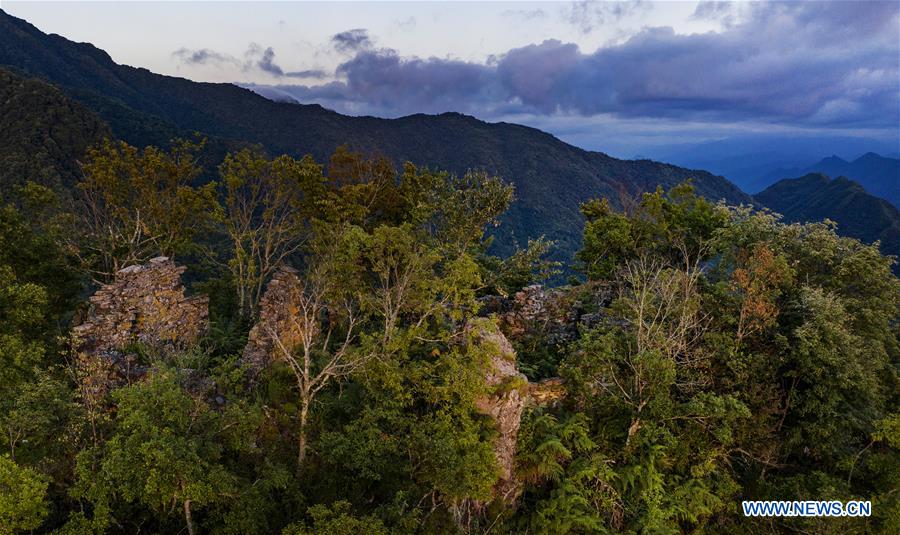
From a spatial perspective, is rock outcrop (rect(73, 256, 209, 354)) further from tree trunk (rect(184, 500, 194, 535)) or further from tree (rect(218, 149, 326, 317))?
tree trunk (rect(184, 500, 194, 535))

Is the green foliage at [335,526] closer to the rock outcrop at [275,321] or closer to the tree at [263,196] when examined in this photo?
the rock outcrop at [275,321]

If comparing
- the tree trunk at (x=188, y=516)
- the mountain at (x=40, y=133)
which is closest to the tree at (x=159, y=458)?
the tree trunk at (x=188, y=516)

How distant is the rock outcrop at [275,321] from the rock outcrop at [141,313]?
2.41m

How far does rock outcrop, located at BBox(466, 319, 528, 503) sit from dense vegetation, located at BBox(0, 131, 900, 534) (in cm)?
45

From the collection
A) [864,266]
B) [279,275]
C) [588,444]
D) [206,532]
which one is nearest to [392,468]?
[206,532]

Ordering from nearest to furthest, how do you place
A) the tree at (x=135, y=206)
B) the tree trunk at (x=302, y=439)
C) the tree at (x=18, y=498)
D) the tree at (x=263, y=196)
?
the tree at (x=18, y=498) → the tree trunk at (x=302, y=439) → the tree at (x=135, y=206) → the tree at (x=263, y=196)

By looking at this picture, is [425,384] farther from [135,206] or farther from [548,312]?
[135,206]

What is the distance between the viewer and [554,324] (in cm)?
2442

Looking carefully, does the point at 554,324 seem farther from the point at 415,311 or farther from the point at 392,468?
the point at 392,468

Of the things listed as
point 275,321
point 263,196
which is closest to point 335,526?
point 275,321

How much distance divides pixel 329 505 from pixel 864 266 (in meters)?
23.6

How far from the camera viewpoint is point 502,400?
15.0m

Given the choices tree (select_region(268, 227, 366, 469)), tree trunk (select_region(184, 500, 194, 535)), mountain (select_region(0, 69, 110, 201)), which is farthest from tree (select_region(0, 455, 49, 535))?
mountain (select_region(0, 69, 110, 201))

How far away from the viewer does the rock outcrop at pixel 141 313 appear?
18125mm
